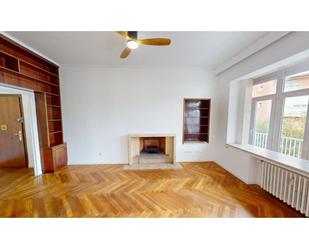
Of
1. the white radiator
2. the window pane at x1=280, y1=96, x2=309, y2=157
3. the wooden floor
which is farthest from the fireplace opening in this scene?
the window pane at x1=280, y1=96, x2=309, y2=157

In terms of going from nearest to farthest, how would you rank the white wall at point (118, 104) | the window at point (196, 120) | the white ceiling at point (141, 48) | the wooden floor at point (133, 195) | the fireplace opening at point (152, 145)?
the wooden floor at point (133, 195), the white ceiling at point (141, 48), the white wall at point (118, 104), the fireplace opening at point (152, 145), the window at point (196, 120)

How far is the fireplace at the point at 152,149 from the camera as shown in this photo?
12.8 feet

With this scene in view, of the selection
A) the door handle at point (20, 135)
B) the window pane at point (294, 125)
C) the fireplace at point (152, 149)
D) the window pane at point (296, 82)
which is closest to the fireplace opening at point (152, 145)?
the fireplace at point (152, 149)

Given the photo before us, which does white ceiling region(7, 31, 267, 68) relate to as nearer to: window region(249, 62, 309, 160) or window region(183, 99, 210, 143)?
window region(249, 62, 309, 160)

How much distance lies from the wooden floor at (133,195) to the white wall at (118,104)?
31.8 inches

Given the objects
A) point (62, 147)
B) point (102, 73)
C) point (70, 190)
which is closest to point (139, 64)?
point (102, 73)

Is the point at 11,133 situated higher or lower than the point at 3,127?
lower

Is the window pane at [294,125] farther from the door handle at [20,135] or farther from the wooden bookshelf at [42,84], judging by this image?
the door handle at [20,135]

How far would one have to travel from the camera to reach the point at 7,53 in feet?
7.59

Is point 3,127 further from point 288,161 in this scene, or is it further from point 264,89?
point 264,89

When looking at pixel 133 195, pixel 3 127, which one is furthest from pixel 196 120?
pixel 3 127

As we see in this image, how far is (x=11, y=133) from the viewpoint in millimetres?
3551

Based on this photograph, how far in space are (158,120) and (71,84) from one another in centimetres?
264

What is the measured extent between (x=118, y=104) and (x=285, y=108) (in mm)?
3836
